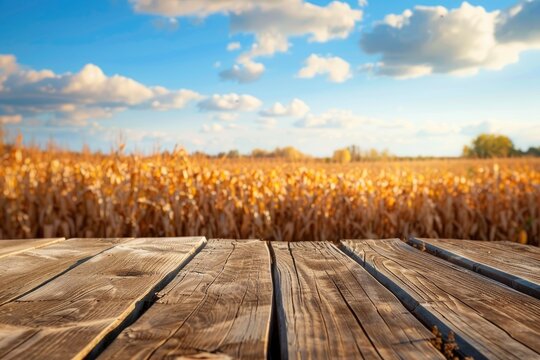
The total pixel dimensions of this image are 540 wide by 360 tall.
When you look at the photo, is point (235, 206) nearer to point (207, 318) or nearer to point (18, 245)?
point (18, 245)

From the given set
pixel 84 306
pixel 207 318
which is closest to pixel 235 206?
pixel 84 306

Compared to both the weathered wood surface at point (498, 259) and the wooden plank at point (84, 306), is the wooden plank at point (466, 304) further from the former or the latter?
the wooden plank at point (84, 306)

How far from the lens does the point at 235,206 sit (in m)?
6.41

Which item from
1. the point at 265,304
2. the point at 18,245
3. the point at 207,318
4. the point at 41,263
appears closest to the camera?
the point at 207,318

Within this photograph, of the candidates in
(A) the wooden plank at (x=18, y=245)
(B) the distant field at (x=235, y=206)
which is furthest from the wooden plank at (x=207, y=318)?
(B) the distant field at (x=235, y=206)

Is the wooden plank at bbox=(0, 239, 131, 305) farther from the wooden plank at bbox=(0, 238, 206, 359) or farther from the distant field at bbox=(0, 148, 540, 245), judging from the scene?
the distant field at bbox=(0, 148, 540, 245)

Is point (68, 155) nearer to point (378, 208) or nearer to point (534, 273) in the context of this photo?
point (378, 208)

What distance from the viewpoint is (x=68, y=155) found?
9523 millimetres

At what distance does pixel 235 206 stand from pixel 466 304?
498 centimetres

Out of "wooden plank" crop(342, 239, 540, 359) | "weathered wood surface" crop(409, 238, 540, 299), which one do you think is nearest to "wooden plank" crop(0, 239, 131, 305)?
"wooden plank" crop(342, 239, 540, 359)

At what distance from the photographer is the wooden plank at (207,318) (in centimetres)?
115

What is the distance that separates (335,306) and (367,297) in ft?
0.49

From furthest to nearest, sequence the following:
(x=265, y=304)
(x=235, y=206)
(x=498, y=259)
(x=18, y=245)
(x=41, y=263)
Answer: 1. (x=235, y=206)
2. (x=18, y=245)
3. (x=498, y=259)
4. (x=41, y=263)
5. (x=265, y=304)

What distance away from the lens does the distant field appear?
20.8ft
